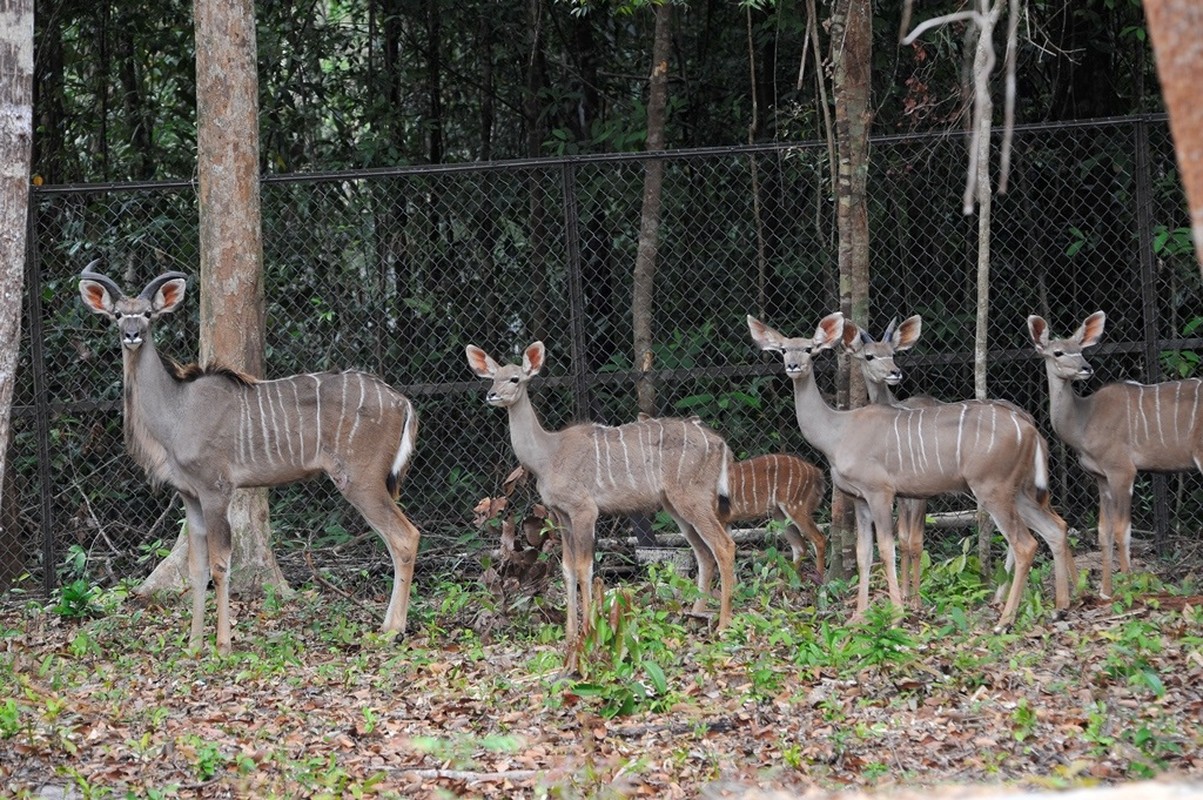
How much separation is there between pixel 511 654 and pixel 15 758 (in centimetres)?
227

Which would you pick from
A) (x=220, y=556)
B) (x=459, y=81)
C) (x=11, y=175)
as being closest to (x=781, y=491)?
(x=220, y=556)

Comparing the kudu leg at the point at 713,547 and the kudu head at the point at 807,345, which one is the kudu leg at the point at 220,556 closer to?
the kudu leg at the point at 713,547

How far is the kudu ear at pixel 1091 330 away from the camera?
7.80 m

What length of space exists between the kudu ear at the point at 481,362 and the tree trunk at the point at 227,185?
4.14 ft

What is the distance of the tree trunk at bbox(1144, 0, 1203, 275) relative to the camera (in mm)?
2621

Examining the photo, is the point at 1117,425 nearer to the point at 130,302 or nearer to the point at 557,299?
the point at 557,299

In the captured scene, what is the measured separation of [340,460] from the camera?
24.7 ft

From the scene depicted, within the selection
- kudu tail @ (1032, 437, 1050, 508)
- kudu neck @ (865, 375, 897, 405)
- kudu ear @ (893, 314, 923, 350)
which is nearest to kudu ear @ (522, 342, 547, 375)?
kudu neck @ (865, 375, 897, 405)

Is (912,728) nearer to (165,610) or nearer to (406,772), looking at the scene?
(406,772)

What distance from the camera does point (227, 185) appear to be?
7.98 metres

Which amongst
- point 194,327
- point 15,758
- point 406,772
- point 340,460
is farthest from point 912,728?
point 194,327

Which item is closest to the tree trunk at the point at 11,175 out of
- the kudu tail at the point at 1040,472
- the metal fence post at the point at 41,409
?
the metal fence post at the point at 41,409

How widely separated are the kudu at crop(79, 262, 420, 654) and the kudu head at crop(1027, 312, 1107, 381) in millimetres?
3308

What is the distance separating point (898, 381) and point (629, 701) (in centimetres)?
307
